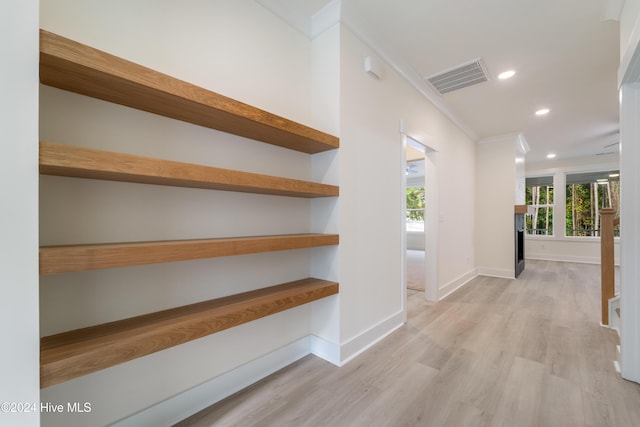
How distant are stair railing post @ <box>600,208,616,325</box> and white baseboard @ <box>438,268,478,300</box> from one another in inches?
60.7

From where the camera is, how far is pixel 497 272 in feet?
16.3

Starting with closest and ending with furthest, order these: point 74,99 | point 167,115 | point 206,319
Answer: point 74,99, point 206,319, point 167,115

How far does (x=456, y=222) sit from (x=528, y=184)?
5109 mm

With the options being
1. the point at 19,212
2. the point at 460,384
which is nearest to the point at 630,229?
the point at 460,384

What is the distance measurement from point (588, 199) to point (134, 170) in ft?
31.2

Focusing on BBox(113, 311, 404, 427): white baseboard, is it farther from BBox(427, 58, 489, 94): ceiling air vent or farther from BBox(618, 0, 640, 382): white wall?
BBox(427, 58, 489, 94): ceiling air vent

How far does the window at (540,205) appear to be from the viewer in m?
7.12

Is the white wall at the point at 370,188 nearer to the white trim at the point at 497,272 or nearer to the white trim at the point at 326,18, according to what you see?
the white trim at the point at 326,18

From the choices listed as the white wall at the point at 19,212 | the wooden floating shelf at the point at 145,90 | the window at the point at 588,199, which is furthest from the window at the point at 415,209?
the white wall at the point at 19,212

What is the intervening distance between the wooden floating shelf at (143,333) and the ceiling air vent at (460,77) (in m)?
2.80

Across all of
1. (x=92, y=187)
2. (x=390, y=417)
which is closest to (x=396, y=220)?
(x=390, y=417)

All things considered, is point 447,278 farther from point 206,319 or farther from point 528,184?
point 528,184

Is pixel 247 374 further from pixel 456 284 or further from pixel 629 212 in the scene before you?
pixel 456 284

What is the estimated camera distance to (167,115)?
142 cm
